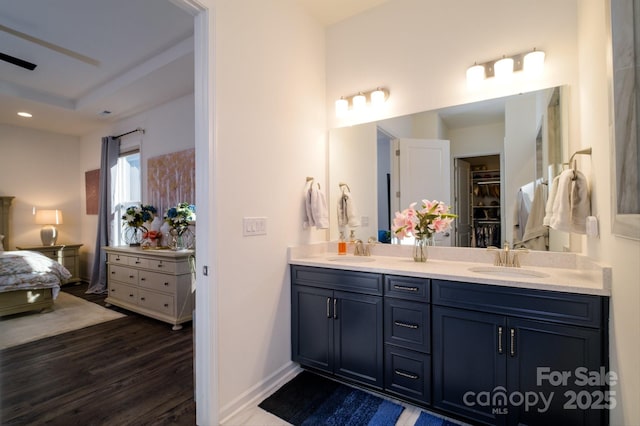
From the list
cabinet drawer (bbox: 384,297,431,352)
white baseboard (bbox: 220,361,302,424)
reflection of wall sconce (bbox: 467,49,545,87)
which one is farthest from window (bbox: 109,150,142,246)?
reflection of wall sconce (bbox: 467,49,545,87)

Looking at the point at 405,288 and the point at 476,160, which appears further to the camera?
the point at 476,160

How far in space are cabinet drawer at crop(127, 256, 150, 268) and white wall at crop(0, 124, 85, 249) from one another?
120 inches

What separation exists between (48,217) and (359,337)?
20.0 feet

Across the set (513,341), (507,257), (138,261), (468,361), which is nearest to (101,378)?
(138,261)

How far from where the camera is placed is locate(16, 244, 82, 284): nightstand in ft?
16.9

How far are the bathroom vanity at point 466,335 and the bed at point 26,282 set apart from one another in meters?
3.73

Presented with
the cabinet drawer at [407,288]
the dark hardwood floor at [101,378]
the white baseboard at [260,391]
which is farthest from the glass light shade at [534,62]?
the dark hardwood floor at [101,378]

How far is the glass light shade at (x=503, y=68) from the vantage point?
1.98 m

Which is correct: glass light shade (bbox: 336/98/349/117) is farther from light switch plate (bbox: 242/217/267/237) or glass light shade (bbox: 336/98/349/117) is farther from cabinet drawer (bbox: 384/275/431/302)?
cabinet drawer (bbox: 384/275/431/302)

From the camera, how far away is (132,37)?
2.84 metres

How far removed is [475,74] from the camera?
2.09 m

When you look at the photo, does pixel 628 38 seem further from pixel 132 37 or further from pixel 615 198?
pixel 132 37

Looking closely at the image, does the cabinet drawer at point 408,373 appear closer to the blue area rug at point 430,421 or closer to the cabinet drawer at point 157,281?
the blue area rug at point 430,421

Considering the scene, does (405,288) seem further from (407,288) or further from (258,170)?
(258,170)
